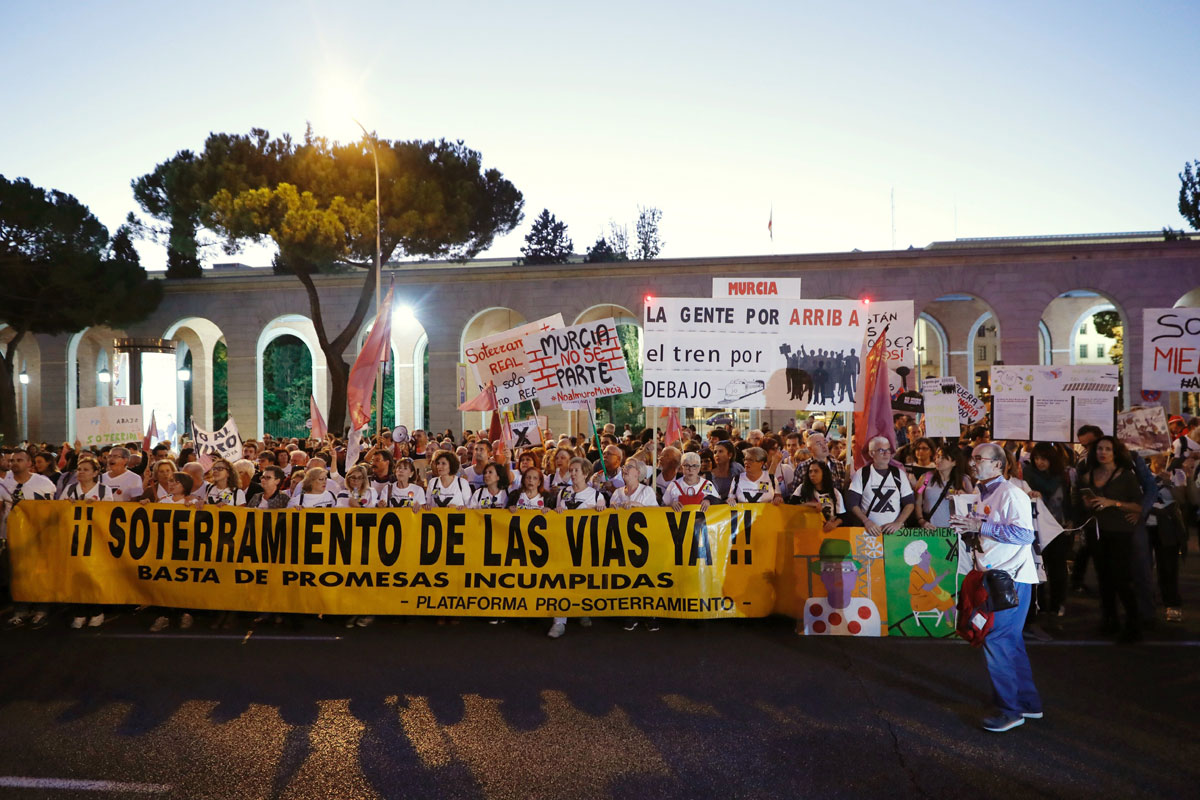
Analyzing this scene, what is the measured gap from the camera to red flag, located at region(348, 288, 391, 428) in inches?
423

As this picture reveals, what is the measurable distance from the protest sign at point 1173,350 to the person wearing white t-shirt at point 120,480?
11589 mm

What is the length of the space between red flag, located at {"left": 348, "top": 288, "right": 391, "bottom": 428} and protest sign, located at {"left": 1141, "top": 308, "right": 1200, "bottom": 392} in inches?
369

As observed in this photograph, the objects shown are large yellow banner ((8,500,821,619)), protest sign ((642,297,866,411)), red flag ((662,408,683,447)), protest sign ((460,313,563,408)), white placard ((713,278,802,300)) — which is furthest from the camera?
red flag ((662,408,683,447))

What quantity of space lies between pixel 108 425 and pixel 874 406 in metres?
12.0

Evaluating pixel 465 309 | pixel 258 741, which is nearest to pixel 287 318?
pixel 465 309

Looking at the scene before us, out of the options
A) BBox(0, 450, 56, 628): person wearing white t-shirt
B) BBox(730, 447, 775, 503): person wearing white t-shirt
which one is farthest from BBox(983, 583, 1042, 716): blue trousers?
BBox(0, 450, 56, 628): person wearing white t-shirt

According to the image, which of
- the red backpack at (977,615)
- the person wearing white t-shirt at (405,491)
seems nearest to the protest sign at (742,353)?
the person wearing white t-shirt at (405,491)

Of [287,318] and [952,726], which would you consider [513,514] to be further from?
[287,318]

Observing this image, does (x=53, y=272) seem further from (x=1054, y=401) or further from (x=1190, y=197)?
(x=1190, y=197)

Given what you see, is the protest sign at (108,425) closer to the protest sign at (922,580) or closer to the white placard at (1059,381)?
the protest sign at (922,580)

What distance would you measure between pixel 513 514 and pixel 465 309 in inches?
871

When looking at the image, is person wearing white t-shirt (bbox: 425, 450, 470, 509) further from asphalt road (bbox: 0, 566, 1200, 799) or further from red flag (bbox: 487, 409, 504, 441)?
red flag (bbox: 487, 409, 504, 441)

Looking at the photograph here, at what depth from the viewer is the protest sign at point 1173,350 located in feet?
34.8

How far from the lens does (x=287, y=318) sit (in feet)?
102
